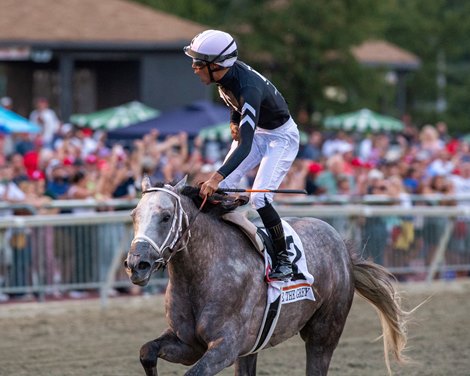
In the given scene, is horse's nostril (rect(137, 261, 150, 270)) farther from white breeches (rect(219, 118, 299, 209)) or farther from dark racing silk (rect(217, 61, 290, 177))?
white breeches (rect(219, 118, 299, 209))

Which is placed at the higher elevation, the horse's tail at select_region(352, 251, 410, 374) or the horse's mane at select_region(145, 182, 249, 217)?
the horse's mane at select_region(145, 182, 249, 217)

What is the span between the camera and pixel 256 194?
23.5 ft

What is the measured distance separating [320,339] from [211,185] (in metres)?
1.74

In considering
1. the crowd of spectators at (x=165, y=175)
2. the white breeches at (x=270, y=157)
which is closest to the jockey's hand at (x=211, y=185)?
the white breeches at (x=270, y=157)

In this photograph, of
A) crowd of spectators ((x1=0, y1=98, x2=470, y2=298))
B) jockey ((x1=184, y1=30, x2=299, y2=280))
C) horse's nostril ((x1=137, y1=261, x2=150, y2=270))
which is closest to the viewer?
horse's nostril ((x1=137, y1=261, x2=150, y2=270))

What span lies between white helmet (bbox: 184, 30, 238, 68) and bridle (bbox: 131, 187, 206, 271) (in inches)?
34.0

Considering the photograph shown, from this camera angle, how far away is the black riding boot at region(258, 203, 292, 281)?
717 cm

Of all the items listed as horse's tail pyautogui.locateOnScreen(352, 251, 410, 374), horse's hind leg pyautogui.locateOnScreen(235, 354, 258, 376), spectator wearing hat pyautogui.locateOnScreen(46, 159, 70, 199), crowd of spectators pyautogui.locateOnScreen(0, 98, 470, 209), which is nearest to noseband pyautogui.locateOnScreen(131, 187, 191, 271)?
horse's hind leg pyautogui.locateOnScreen(235, 354, 258, 376)

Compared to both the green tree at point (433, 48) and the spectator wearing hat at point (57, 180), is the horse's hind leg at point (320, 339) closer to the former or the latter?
the spectator wearing hat at point (57, 180)

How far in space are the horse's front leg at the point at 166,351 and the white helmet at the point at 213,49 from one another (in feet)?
5.52

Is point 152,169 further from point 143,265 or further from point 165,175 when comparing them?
point 143,265

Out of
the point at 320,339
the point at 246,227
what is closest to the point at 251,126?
the point at 246,227

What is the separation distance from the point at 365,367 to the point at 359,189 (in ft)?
21.4

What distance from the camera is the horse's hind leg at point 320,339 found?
777cm
